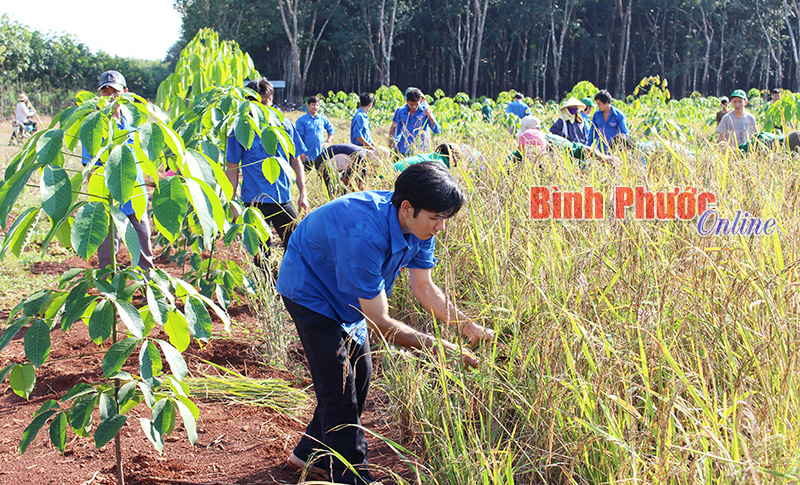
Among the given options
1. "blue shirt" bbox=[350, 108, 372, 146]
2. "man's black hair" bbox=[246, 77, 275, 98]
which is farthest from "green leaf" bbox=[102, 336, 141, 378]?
"blue shirt" bbox=[350, 108, 372, 146]

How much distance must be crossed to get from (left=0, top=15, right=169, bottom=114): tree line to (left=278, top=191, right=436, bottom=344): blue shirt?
1916 cm

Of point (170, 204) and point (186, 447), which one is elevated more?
point (170, 204)

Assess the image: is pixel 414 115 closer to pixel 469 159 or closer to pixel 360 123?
pixel 360 123

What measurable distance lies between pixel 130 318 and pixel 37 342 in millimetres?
244

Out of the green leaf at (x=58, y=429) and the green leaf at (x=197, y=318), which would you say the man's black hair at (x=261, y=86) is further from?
the green leaf at (x=58, y=429)

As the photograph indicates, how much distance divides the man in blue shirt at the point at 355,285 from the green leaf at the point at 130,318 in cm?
49

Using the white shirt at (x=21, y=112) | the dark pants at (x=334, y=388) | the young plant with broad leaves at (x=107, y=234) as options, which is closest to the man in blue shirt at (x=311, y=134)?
the dark pants at (x=334, y=388)

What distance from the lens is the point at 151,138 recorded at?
1.37 meters

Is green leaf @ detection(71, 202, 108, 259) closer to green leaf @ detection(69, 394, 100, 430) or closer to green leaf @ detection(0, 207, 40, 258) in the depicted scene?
green leaf @ detection(0, 207, 40, 258)

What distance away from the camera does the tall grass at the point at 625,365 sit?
52.4 inches

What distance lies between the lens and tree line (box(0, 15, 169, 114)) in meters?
20.7

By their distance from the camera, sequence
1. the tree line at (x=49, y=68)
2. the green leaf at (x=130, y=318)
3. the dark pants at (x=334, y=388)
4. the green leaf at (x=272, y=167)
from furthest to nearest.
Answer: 1. the tree line at (x=49, y=68)
2. the green leaf at (x=272, y=167)
3. the dark pants at (x=334, y=388)
4. the green leaf at (x=130, y=318)

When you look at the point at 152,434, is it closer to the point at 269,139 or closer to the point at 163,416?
the point at 163,416

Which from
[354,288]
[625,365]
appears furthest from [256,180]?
[625,365]
